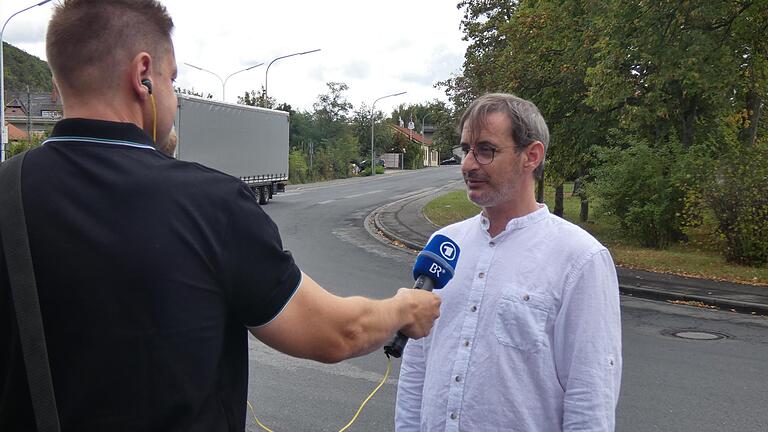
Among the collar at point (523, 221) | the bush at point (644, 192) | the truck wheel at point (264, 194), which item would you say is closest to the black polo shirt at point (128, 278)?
the collar at point (523, 221)

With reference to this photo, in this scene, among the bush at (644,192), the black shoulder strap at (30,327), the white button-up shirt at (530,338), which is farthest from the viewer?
the bush at (644,192)

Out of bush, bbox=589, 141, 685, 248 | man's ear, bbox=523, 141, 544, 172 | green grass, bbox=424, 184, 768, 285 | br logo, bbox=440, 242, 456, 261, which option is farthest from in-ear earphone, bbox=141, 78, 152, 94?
bush, bbox=589, 141, 685, 248

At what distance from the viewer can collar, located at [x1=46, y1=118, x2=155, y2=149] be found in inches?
61.3

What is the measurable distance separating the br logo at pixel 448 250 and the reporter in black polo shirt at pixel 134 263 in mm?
748

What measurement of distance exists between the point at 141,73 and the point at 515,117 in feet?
4.57

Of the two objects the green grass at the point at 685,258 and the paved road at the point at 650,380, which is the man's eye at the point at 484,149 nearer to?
the paved road at the point at 650,380

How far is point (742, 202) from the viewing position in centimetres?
1362

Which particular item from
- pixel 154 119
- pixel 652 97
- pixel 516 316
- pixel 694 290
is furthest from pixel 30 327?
pixel 652 97

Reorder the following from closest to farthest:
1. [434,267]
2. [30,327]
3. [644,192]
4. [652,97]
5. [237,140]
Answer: [30,327] < [434,267] < [652,97] < [644,192] < [237,140]

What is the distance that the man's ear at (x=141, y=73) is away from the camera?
1.60 meters

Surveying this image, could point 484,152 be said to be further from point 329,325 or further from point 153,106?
point 153,106

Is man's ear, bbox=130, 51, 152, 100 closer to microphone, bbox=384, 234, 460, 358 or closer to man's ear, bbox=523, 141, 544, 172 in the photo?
microphone, bbox=384, 234, 460, 358

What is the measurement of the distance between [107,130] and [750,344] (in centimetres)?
843

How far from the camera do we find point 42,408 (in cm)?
143
